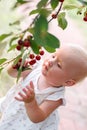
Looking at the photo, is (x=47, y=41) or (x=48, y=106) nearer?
(x=47, y=41)

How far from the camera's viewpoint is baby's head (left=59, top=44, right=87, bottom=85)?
4.41 ft

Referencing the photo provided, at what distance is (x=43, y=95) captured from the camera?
1442mm

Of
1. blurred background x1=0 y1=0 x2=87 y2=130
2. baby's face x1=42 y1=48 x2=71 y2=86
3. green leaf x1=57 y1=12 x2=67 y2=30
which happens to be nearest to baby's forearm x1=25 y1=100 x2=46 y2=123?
baby's face x1=42 y1=48 x2=71 y2=86

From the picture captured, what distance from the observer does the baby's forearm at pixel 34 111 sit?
1.28m

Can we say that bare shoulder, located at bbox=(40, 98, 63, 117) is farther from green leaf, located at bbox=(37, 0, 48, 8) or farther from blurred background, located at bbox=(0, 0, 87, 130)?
green leaf, located at bbox=(37, 0, 48, 8)

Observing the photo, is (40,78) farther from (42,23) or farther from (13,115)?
(42,23)

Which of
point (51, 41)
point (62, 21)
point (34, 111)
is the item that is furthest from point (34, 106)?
point (51, 41)

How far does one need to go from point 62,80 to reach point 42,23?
0.64m

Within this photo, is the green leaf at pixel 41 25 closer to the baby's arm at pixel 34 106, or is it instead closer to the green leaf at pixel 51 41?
the green leaf at pixel 51 41

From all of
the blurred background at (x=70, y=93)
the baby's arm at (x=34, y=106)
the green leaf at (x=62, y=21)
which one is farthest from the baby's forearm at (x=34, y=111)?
the blurred background at (x=70, y=93)

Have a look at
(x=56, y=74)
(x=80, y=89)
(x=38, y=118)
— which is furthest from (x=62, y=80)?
(x=80, y=89)

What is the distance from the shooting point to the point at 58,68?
138 cm

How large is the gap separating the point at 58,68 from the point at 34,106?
7.2 inches

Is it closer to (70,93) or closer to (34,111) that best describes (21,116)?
(34,111)
